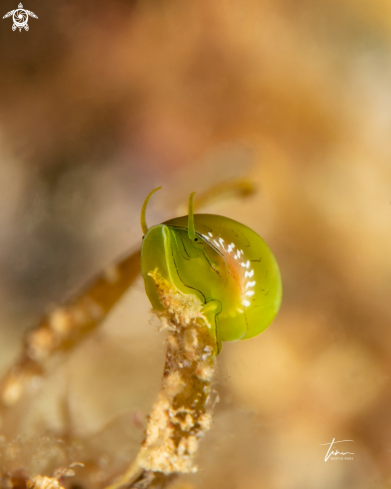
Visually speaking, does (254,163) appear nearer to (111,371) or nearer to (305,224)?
(305,224)

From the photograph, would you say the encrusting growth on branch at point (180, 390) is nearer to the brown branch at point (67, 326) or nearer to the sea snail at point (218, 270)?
the sea snail at point (218, 270)

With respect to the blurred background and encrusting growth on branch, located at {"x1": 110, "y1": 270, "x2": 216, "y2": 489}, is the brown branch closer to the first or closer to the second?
the blurred background

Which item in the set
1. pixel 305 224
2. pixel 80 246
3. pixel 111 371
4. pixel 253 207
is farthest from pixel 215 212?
pixel 111 371

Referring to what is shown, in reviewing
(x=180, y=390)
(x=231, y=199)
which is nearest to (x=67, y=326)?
(x=180, y=390)

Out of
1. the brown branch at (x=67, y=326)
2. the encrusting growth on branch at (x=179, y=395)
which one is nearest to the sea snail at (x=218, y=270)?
the encrusting growth on branch at (x=179, y=395)

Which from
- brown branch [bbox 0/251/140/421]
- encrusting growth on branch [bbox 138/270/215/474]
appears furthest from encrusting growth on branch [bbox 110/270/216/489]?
brown branch [bbox 0/251/140/421]

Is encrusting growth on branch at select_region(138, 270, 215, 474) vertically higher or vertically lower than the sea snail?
lower

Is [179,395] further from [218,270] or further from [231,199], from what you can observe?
[231,199]
